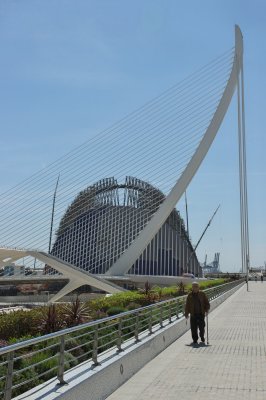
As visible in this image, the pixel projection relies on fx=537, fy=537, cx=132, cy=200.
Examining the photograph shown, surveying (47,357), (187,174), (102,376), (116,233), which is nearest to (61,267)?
(116,233)

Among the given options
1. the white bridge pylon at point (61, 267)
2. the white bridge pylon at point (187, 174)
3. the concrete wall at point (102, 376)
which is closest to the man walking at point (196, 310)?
the concrete wall at point (102, 376)

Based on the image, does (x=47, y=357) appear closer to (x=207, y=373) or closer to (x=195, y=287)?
(x=207, y=373)

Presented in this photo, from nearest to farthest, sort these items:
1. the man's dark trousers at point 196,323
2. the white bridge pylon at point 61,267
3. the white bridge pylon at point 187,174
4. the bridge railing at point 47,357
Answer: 1. the bridge railing at point 47,357
2. the man's dark trousers at point 196,323
3. the white bridge pylon at point 187,174
4. the white bridge pylon at point 61,267

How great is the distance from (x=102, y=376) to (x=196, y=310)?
15.8 feet

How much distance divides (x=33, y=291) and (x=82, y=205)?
1299cm

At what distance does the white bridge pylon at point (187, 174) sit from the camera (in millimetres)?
41750

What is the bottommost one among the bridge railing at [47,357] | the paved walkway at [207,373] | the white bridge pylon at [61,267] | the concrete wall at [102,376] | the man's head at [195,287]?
the paved walkway at [207,373]

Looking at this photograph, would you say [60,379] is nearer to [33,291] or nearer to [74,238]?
[74,238]

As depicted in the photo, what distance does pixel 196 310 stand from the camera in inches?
426

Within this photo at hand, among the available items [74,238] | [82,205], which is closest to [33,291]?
[74,238]

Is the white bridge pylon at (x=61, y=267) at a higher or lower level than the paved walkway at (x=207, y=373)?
higher

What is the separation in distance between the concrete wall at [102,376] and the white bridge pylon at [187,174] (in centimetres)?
3308

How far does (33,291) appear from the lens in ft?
189

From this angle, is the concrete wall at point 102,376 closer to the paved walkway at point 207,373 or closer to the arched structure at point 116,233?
the paved walkway at point 207,373
